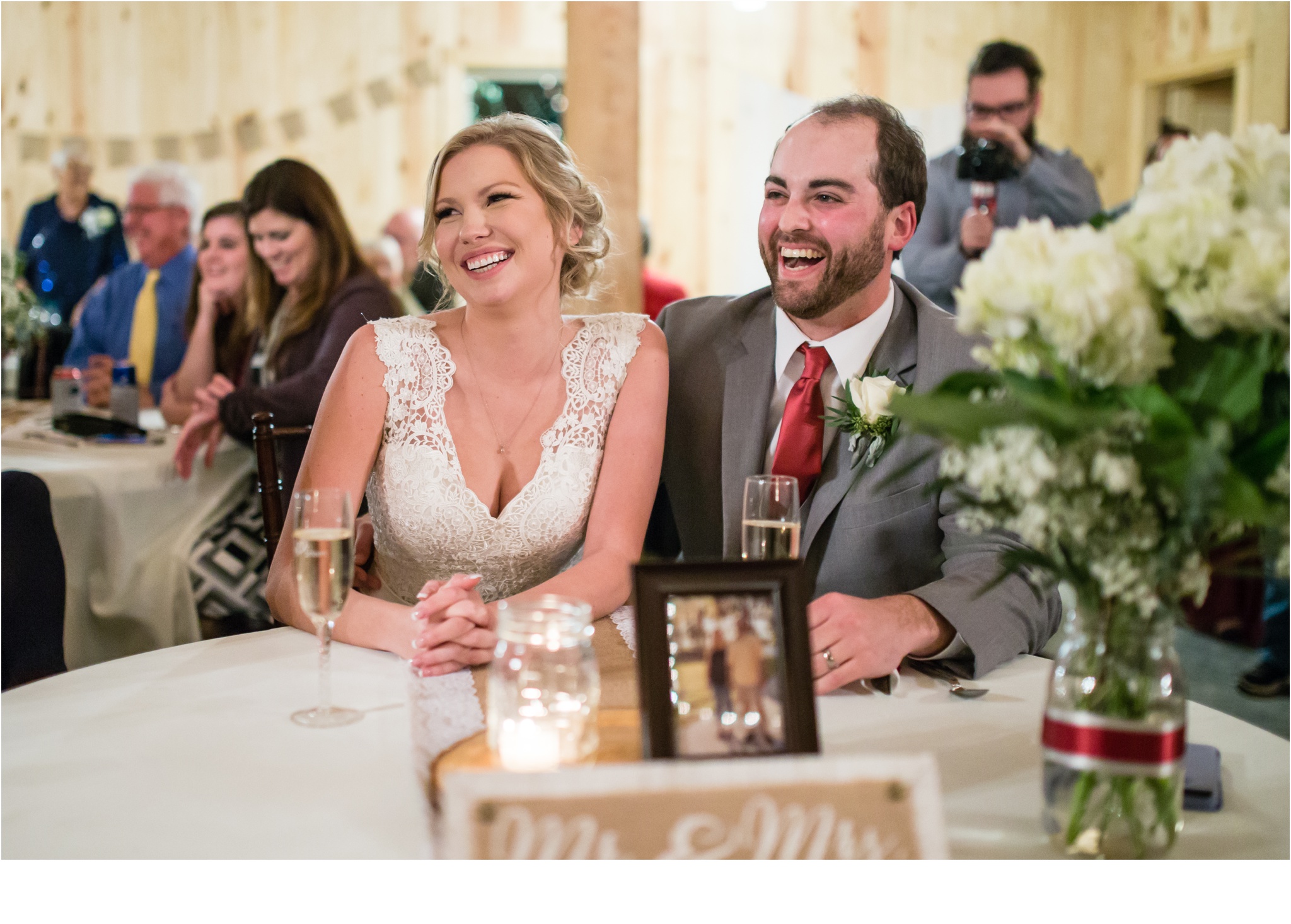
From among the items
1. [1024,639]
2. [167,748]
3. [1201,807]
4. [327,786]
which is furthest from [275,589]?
[1201,807]

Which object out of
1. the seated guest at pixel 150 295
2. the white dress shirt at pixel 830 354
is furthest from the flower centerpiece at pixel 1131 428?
the seated guest at pixel 150 295

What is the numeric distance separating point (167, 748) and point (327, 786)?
179 millimetres

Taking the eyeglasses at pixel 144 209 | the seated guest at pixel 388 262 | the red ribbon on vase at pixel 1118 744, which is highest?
the eyeglasses at pixel 144 209

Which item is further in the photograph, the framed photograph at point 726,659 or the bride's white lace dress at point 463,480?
the bride's white lace dress at point 463,480

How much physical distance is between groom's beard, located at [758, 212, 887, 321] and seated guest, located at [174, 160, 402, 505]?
5.13 ft

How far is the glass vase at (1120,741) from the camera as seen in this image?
2.58 feet

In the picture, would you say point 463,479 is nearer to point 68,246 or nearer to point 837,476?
point 837,476

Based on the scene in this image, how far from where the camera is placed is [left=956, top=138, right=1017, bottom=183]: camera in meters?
3.63

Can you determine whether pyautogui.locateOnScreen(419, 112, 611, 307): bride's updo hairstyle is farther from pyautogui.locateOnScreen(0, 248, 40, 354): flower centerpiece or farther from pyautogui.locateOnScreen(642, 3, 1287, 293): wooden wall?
pyautogui.locateOnScreen(642, 3, 1287, 293): wooden wall

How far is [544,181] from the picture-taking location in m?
1.66

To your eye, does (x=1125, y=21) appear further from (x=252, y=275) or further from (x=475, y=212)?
(x=475, y=212)

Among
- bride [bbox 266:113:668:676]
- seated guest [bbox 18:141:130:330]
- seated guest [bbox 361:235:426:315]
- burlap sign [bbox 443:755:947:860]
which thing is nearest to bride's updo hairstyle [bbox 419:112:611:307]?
bride [bbox 266:113:668:676]

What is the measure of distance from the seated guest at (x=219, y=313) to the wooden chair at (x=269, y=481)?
209 cm

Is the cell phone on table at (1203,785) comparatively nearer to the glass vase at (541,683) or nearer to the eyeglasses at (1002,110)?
the glass vase at (541,683)
